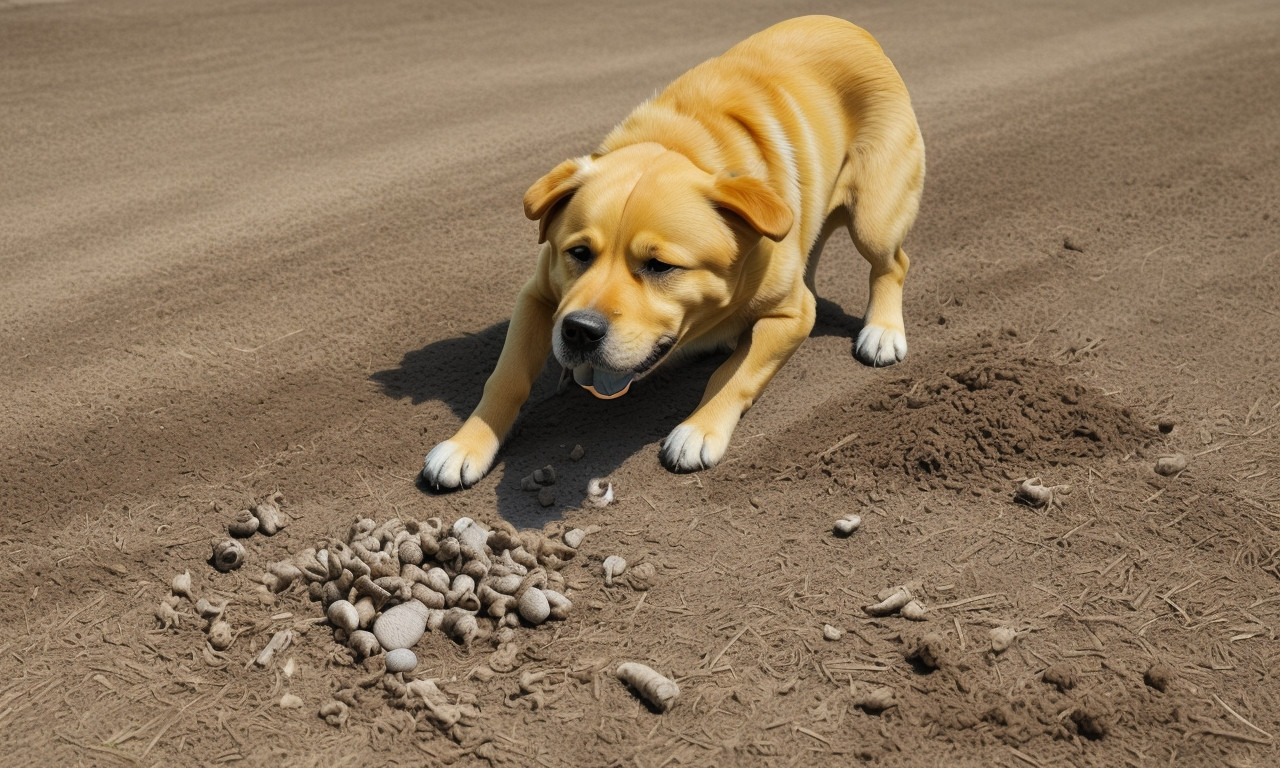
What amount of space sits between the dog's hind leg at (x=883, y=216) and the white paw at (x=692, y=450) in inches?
43.1

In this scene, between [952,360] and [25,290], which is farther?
[25,290]

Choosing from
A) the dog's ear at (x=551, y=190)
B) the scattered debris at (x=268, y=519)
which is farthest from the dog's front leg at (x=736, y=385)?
the scattered debris at (x=268, y=519)

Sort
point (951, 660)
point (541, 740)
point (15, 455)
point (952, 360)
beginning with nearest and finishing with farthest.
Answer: point (541, 740) < point (951, 660) < point (15, 455) < point (952, 360)

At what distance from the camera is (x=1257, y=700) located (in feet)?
10.2

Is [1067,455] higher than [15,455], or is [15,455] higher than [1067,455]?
[15,455]

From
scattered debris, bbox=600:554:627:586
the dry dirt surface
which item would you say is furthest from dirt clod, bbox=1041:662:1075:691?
scattered debris, bbox=600:554:627:586

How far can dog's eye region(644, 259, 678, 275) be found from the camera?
12.9 feet

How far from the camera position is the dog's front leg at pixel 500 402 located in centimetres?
Result: 411

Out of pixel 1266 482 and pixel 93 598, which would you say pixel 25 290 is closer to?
pixel 93 598

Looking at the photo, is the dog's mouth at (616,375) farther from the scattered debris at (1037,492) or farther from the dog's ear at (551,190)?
the scattered debris at (1037,492)

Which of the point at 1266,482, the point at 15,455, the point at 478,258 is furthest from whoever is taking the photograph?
the point at 478,258

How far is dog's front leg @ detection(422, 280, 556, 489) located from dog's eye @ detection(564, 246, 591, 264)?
1.70 ft

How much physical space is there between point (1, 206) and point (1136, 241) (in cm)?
705

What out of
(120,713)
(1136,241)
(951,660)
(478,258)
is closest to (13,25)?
(478,258)
